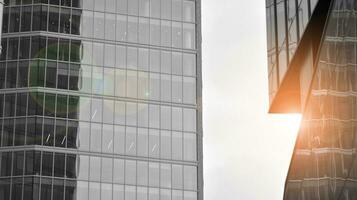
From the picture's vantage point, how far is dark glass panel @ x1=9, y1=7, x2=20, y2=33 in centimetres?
13162

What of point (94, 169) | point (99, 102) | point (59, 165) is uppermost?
point (99, 102)

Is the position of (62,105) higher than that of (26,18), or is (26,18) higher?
(26,18)

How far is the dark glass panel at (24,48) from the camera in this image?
131125 mm

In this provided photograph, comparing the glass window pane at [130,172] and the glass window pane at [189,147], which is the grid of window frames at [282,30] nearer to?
the glass window pane at [130,172]

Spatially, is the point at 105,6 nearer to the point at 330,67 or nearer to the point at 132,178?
the point at 132,178

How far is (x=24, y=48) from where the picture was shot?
131250mm

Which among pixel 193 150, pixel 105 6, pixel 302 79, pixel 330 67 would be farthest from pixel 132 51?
pixel 330 67

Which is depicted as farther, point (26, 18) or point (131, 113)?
point (131, 113)

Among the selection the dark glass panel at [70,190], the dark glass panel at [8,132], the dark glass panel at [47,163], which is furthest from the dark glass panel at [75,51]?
the dark glass panel at [70,190]

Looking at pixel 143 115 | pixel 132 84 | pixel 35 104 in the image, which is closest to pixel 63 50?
pixel 35 104

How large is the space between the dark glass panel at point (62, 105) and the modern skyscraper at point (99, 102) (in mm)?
127

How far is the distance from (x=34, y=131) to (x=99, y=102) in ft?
33.1

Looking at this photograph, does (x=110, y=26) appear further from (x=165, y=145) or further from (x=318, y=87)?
(x=318, y=87)

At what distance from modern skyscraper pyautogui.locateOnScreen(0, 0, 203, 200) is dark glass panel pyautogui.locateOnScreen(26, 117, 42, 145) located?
0.41 ft
